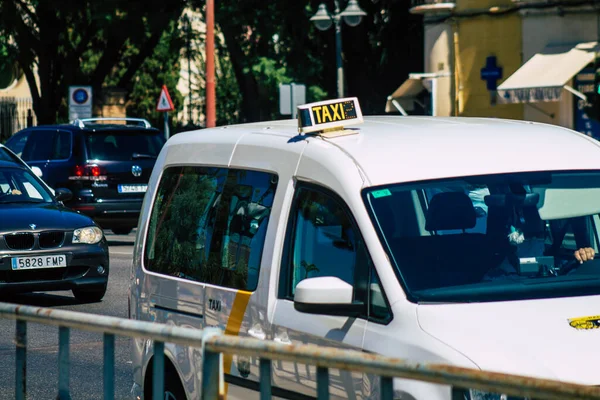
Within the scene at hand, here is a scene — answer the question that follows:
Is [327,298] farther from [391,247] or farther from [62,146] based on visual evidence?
[62,146]

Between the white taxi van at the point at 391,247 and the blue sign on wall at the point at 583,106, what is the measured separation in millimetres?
22217

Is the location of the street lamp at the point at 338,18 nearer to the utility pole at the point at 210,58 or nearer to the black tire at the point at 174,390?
the utility pole at the point at 210,58

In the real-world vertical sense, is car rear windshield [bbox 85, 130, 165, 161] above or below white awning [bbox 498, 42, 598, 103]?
below

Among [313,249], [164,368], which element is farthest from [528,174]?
[164,368]

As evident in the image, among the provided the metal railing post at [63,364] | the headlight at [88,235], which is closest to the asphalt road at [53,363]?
the metal railing post at [63,364]

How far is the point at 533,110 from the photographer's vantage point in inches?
1154

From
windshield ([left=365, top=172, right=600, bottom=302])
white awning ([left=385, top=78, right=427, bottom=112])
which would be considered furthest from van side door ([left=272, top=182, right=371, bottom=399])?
white awning ([left=385, top=78, right=427, bottom=112])

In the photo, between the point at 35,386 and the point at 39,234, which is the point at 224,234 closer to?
the point at 35,386

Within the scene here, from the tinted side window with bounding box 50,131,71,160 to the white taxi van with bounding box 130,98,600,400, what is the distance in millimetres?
15081

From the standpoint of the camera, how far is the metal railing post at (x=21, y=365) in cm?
484

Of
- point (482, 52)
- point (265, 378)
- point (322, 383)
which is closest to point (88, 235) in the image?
point (265, 378)

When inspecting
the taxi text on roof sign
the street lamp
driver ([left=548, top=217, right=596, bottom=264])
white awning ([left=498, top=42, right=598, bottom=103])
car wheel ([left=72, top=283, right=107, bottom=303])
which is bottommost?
car wheel ([left=72, top=283, right=107, bottom=303])

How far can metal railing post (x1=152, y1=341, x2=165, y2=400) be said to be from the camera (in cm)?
407

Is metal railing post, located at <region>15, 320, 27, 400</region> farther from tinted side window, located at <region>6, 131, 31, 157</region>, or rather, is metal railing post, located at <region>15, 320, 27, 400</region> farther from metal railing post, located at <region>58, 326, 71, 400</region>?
tinted side window, located at <region>6, 131, 31, 157</region>
